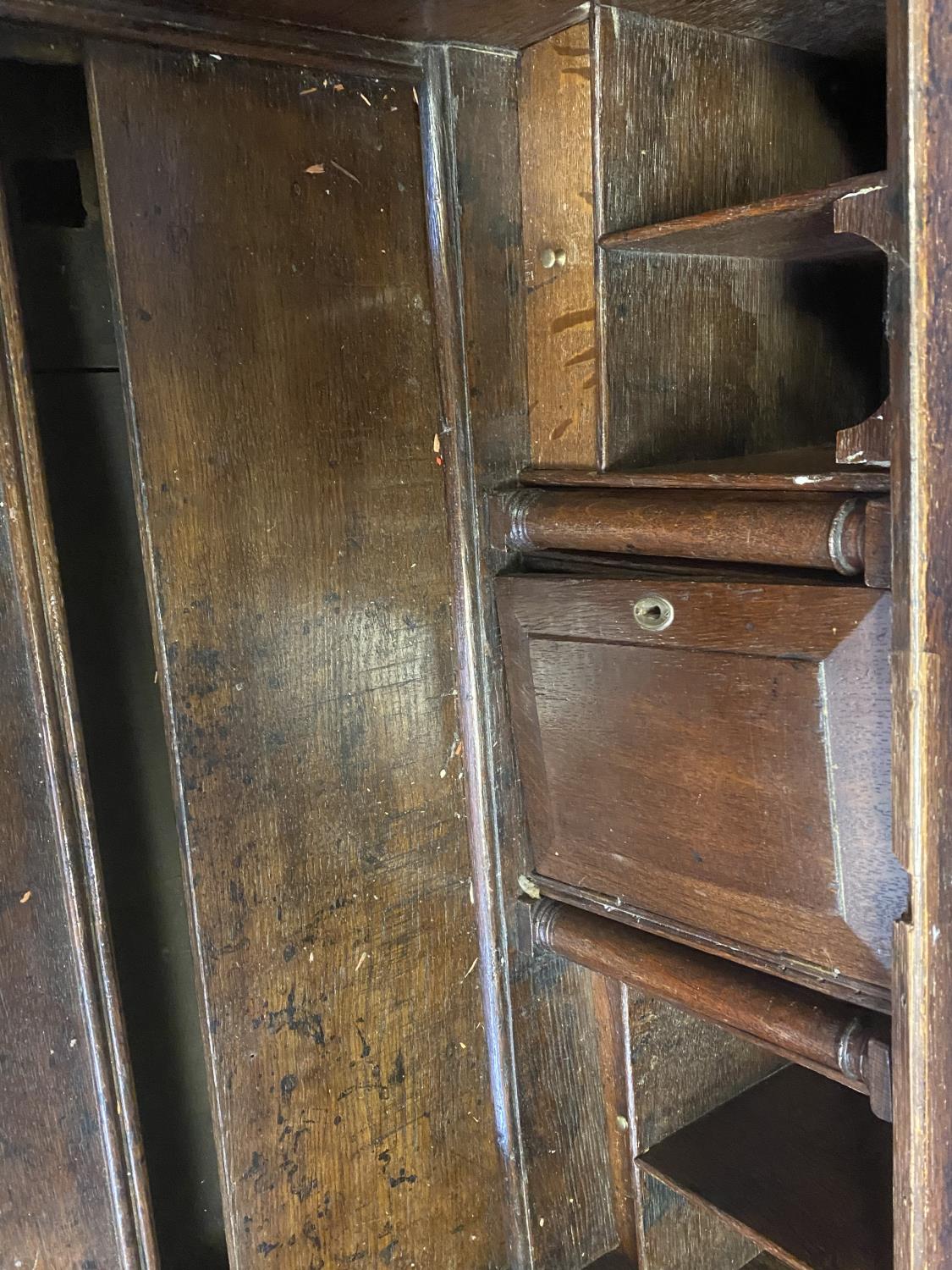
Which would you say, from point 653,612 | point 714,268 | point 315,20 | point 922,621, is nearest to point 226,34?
point 315,20

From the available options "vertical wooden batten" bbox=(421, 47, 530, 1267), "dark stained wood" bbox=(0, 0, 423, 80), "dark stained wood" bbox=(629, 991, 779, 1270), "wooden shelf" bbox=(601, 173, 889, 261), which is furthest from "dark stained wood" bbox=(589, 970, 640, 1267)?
"dark stained wood" bbox=(0, 0, 423, 80)

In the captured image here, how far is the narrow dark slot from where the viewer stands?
98 centimetres

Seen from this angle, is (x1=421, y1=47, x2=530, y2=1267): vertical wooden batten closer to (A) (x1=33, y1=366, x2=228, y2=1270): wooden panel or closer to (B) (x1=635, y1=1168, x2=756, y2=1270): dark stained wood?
(B) (x1=635, y1=1168, x2=756, y2=1270): dark stained wood

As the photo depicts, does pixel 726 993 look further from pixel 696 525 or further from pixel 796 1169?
pixel 696 525

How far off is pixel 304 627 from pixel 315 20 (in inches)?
21.5

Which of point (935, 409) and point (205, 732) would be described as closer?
point (935, 409)

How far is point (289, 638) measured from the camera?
997 millimetres

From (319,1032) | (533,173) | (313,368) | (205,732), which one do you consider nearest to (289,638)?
(205,732)

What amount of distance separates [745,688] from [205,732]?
493 mm

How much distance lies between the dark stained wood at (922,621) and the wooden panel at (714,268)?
307mm

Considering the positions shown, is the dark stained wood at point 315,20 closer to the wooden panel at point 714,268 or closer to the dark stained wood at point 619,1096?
the wooden panel at point 714,268

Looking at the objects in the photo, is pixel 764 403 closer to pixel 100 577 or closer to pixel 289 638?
pixel 289 638

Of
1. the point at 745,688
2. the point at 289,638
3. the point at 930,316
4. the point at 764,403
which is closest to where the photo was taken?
the point at 930,316

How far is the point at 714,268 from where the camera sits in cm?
106
